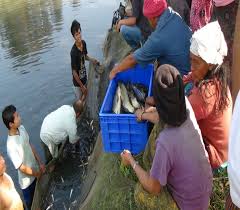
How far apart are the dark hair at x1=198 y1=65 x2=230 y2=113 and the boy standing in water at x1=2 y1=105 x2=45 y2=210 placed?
3841mm

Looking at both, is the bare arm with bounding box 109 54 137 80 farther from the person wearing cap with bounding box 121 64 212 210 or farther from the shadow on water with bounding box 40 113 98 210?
the shadow on water with bounding box 40 113 98 210

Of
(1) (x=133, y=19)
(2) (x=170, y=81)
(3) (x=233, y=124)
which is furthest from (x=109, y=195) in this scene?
(1) (x=133, y=19)

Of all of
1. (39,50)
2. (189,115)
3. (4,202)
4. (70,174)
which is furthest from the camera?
(39,50)

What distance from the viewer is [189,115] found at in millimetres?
3184

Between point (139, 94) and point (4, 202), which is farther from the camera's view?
point (4, 202)

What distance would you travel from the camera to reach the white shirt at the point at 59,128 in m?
7.47

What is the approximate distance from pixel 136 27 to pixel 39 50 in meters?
11.8

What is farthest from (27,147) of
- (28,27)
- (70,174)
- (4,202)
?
(28,27)

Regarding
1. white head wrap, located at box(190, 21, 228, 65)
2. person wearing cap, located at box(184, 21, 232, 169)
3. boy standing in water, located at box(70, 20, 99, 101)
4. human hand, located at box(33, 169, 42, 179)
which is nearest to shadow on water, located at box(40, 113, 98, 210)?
human hand, located at box(33, 169, 42, 179)

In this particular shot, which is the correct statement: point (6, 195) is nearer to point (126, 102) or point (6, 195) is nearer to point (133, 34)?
point (126, 102)

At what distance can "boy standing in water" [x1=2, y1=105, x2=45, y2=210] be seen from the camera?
244 inches

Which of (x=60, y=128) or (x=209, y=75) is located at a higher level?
(x=209, y=75)

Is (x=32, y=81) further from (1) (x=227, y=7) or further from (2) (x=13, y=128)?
(1) (x=227, y=7)

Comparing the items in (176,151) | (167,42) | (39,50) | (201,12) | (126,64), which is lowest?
(39,50)
